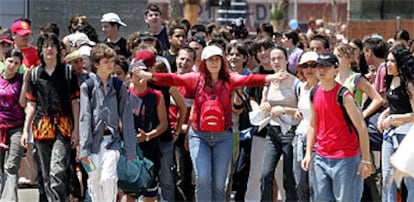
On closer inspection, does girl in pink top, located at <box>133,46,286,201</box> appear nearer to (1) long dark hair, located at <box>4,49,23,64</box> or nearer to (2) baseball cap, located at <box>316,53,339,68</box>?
(2) baseball cap, located at <box>316,53,339,68</box>

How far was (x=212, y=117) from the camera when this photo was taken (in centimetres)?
1059

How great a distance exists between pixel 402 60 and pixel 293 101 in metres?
1.47

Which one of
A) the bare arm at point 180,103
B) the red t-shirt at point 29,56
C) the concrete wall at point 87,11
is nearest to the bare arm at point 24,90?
the red t-shirt at point 29,56

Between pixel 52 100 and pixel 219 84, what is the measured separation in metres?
1.67

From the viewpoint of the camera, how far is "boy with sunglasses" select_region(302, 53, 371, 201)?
9.75 metres

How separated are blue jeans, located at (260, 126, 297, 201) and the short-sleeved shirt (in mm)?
2151

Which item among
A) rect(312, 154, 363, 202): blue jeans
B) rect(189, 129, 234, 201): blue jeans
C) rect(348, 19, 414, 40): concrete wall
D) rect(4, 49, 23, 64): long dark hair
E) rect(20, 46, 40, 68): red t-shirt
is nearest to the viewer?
rect(312, 154, 363, 202): blue jeans

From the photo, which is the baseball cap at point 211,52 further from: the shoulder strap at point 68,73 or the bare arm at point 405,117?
the bare arm at point 405,117

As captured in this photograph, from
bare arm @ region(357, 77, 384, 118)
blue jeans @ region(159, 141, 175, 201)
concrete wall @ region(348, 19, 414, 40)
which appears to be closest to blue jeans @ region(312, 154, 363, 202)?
bare arm @ region(357, 77, 384, 118)

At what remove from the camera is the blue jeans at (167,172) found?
11234mm

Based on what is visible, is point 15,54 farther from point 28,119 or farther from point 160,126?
point 160,126

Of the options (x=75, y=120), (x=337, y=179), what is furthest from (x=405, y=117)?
(x=75, y=120)

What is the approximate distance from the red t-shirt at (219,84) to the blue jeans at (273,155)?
884 millimetres

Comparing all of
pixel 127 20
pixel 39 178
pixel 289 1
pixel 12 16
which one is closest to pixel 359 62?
→ pixel 39 178
